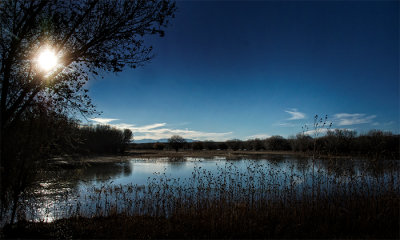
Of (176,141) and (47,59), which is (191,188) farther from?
(176,141)

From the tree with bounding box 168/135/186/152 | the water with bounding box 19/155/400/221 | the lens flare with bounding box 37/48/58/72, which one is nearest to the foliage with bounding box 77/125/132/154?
the tree with bounding box 168/135/186/152

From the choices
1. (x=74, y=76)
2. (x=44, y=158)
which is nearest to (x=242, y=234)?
(x=44, y=158)

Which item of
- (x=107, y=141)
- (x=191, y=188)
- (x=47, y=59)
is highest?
(x=47, y=59)

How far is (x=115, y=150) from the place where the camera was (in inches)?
2613

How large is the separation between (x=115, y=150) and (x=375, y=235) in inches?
2734

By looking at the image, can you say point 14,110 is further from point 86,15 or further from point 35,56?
point 86,15

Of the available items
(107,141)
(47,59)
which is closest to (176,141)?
(107,141)

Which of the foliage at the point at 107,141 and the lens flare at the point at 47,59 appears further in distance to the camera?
the foliage at the point at 107,141

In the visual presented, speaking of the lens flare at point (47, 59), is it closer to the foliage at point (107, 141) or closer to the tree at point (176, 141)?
the foliage at point (107, 141)

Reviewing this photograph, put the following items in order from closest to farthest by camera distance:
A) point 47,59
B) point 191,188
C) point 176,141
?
point 47,59 < point 191,188 < point 176,141

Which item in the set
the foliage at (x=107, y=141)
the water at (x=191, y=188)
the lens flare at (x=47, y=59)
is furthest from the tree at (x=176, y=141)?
the lens flare at (x=47, y=59)

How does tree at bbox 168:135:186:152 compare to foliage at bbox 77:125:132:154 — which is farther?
tree at bbox 168:135:186:152

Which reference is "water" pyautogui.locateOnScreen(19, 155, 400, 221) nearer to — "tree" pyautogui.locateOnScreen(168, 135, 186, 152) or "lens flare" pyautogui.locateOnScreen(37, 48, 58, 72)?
"lens flare" pyautogui.locateOnScreen(37, 48, 58, 72)

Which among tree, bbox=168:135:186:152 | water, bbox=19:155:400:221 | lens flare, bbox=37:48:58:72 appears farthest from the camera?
tree, bbox=168:135:186:152
